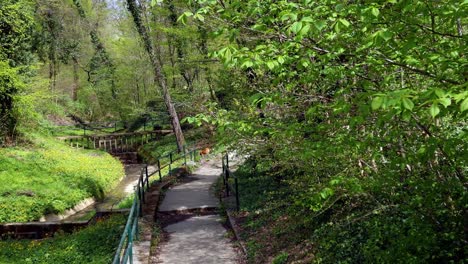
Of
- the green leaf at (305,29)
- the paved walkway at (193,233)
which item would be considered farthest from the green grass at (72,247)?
the green leaf at (305,29)

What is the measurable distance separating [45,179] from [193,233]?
10.7m

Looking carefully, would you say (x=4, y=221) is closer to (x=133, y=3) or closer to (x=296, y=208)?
(x=296, y=208)

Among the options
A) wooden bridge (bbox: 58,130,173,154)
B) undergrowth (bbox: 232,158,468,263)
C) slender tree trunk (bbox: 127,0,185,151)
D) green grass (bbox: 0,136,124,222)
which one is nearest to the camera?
undergrowth (bbox: 232,158,468,263)

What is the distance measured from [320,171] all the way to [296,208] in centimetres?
259

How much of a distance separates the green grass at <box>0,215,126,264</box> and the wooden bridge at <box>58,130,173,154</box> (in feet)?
71.1

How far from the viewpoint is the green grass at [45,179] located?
14.9 metres

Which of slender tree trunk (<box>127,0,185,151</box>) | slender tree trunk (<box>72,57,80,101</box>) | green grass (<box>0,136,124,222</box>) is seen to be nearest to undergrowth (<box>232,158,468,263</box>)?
green grass (<box>0,136,124,222</box>)

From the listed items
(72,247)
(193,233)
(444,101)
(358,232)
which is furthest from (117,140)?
(444,101)

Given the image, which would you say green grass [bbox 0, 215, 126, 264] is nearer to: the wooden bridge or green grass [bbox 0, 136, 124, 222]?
green grass [bbox 0, 136, 124, 222]

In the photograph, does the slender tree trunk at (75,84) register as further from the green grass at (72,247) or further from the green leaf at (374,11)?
the green leaf at (374,11)

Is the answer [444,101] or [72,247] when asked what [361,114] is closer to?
[444,101]

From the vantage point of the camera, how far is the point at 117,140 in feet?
115

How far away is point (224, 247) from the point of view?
30.8 ft

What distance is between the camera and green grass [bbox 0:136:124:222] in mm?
14883
